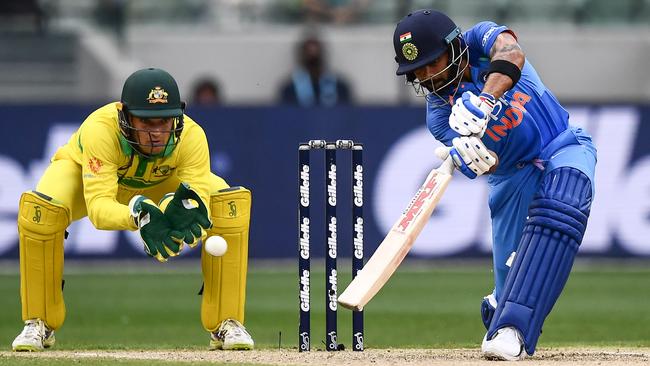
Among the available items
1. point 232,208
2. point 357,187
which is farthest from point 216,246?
point 357,187

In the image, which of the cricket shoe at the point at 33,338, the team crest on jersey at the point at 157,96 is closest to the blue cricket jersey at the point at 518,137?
the team crest on jersey at the point at 157,96

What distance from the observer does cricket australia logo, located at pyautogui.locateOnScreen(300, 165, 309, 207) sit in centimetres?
704

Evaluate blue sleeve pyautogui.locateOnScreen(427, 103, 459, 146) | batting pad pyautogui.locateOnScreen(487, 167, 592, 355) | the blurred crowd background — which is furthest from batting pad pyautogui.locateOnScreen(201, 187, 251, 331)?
the blurred crowd background

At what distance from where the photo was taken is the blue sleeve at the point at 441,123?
7.13 meters

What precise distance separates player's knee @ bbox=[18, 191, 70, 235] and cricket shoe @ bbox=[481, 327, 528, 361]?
7.80 ft

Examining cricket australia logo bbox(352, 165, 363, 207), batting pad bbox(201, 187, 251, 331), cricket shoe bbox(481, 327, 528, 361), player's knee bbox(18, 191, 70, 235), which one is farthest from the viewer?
batting pad bbox(201, 187, 251, 331)

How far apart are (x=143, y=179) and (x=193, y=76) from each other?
1047 centimetres

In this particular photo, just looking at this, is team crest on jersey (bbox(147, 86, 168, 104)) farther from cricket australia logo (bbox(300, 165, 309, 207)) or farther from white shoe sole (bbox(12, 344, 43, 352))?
white shoe sole (bbox(12, 344, 43, 352))

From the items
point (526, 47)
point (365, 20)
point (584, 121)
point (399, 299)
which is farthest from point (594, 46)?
point (399, 299)

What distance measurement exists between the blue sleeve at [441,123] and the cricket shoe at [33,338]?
2389 millimetres

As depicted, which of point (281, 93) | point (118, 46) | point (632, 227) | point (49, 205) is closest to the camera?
point (49, 205)

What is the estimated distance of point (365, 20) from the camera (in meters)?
17.8

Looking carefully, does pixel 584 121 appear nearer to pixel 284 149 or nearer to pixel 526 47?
pixel 284 149

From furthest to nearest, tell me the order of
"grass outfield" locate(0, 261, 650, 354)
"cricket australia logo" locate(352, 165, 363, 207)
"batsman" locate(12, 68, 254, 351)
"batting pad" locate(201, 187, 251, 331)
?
1. "grass outfield" locate(0, 261, 650, 354)
2. "batting pad" locate(201, 187, 251, 331)
3. "cricket australia logo" locate(352, 165, 363, 207)
4. "batsman" locate(12, 68, 254, 351)
